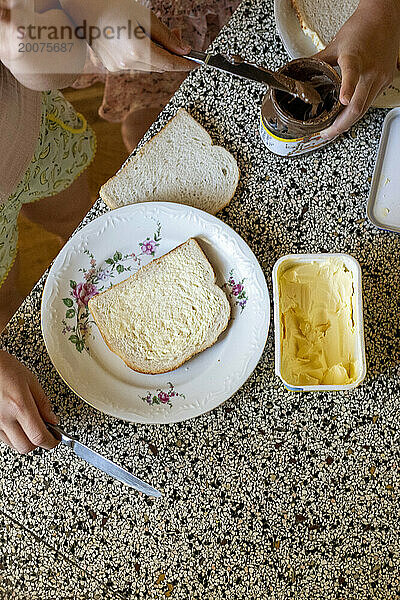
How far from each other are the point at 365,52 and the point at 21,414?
2.57ft

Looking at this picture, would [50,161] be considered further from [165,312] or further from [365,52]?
[365,52]

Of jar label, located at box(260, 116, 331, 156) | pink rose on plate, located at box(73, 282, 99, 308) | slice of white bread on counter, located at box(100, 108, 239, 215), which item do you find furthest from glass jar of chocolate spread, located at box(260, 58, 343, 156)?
pink rose on plate, located at box(73, 282, 99, 308)

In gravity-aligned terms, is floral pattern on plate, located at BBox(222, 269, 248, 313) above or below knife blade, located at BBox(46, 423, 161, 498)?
above

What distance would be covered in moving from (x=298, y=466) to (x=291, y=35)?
748 mm

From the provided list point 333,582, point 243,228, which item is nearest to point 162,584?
point 333,582

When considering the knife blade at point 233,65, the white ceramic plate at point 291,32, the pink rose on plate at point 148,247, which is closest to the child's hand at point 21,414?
the pink rose on plate at point 148,247

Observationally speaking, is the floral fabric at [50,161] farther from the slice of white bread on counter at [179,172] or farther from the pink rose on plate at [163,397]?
the pink rose on plate at [163,397]

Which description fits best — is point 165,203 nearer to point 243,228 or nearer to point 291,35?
point 243,228

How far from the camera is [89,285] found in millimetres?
912

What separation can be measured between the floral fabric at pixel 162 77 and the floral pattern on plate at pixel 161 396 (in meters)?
0.93

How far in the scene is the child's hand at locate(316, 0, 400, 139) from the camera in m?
0.85

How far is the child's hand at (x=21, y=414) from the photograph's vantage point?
2.71ft

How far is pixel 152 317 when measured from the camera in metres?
0.89

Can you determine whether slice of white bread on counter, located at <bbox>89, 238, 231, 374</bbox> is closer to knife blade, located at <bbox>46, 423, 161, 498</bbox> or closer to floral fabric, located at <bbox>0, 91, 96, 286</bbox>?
knife blade, located at <bbox>46, 423, 161, 498</bbox>
